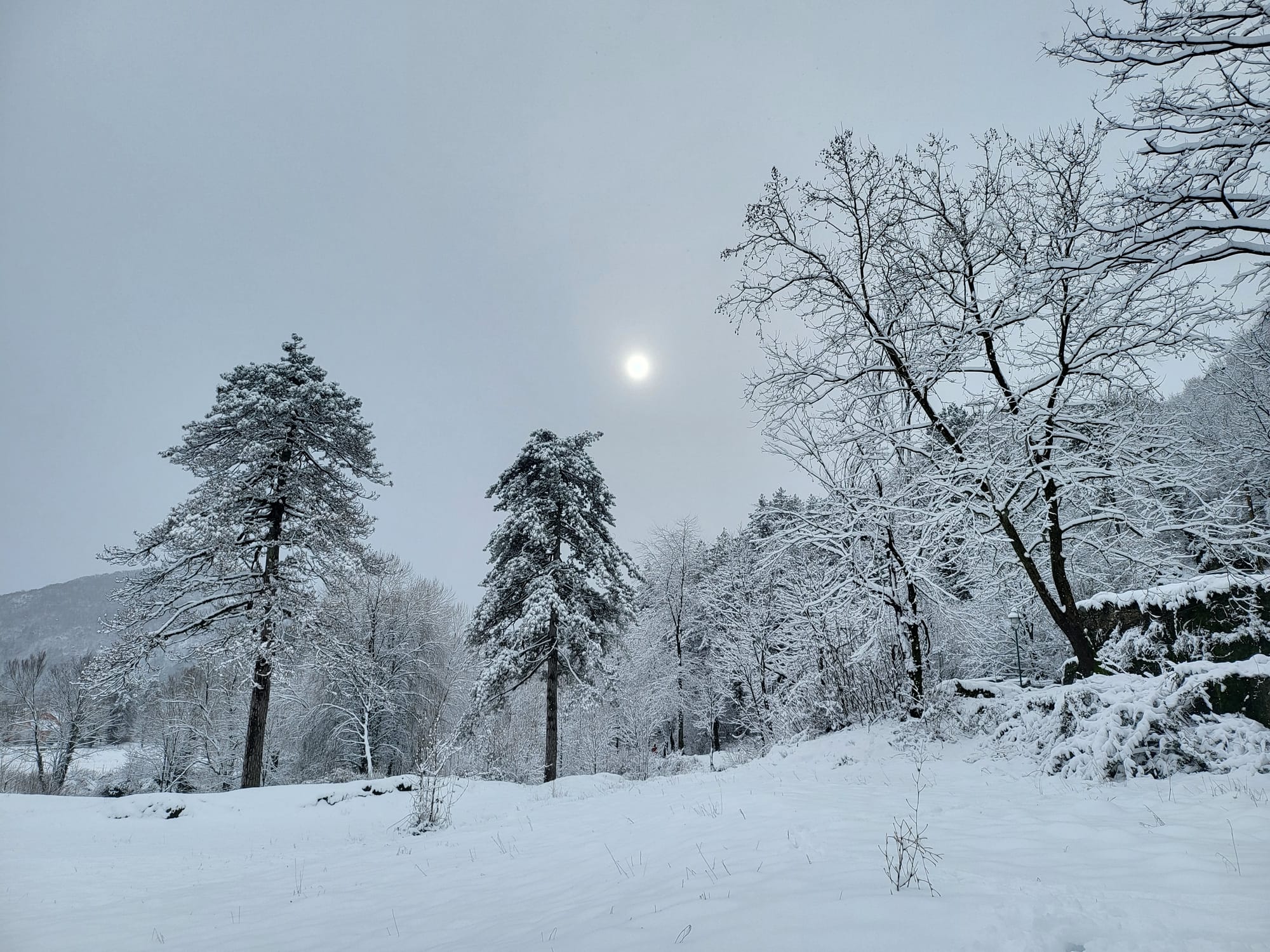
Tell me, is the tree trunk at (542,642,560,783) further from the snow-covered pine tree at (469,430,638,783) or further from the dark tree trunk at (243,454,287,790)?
the dark tree trunk at (243,454,287,790)

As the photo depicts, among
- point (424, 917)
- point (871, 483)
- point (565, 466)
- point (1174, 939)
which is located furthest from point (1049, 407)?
point (565, 466)

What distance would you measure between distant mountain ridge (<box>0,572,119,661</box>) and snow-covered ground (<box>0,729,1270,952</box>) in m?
70.2

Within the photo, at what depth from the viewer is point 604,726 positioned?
2866 centimetres

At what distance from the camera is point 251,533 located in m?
13.8

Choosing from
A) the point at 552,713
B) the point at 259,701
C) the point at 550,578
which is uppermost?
the point at 550,578

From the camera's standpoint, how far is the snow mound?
4.85 metres

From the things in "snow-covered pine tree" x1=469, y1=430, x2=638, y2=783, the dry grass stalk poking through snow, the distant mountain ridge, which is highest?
the distant mountain ridge

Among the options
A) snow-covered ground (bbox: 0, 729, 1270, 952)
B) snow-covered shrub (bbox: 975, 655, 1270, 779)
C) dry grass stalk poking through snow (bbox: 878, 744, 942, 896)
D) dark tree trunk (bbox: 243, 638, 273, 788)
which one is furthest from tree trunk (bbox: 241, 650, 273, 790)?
snow-covered shrub (bbox: 975, 655, 1270, 779)

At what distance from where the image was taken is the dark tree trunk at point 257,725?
1263cm

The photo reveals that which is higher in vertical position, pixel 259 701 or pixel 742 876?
pixel 259 701

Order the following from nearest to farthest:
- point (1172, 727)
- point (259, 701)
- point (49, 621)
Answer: point (1172, 727)
point (259, 701)
point (49, 621)

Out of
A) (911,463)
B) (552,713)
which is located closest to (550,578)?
(552,713)

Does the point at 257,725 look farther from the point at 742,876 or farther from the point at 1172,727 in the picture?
the point at 1172,727

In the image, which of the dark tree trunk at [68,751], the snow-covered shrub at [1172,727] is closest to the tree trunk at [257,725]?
the snow-covered shrub at [1172,727]
